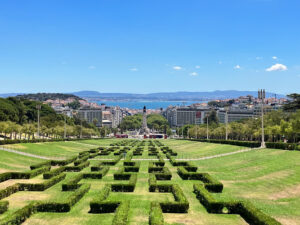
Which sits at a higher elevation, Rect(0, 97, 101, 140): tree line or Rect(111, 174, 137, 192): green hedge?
Rect(0, 97, 101, 140): tree line

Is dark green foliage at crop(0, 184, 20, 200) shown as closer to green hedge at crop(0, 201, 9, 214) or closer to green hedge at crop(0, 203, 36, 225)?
green hedge at crop(0, 201, 9, 214)

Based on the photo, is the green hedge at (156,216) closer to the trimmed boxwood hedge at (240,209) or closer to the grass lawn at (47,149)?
the trimmed boxwood hedge at (240,209)

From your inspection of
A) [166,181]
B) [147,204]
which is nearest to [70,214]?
[147,204]

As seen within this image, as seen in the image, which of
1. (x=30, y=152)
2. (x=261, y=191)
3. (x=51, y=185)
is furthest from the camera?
(x=30, y=152)

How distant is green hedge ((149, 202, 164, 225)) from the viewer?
18.8 metres

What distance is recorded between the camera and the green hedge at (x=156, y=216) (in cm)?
1881

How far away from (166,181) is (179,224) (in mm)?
14899

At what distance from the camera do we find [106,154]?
6319 centimetres

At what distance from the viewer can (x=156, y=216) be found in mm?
19922

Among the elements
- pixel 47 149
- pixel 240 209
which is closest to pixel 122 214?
pixel 240 209

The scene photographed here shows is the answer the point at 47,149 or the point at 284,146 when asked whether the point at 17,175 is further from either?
the point at 284,146

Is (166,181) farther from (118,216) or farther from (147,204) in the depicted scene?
(118,216)

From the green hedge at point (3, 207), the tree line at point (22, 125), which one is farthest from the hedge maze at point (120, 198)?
the tree line at point (22, 125)

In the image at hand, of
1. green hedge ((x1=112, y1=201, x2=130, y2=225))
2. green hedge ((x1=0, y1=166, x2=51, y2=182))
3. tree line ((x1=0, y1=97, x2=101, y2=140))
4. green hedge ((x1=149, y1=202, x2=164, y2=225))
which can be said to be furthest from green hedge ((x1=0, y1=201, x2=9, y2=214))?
tree line ((x1=0, y1=97, x2=101, y2=140))
